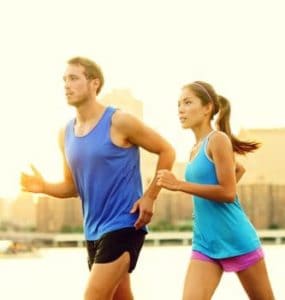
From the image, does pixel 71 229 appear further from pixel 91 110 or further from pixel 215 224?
pixel 215 224

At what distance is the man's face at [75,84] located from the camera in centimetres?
511

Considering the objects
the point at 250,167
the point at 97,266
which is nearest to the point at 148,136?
the point at 97,266

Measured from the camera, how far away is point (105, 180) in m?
5.03

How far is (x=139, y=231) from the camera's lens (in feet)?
16.7

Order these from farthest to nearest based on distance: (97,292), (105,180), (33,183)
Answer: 1. (33,183)
2. (105,180)
3. (97,292)

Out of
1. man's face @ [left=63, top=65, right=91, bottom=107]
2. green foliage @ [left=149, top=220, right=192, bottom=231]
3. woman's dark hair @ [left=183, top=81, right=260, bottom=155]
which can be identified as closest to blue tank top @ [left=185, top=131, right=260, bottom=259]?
woman's dark hair @ [left=183, top=81, right=260, bottom=155]

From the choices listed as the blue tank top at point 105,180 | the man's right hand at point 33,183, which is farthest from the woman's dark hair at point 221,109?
the man's right hand at point 33,183

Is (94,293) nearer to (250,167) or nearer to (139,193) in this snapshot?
(139,193)

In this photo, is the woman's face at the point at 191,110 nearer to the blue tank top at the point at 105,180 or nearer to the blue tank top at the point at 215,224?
the blue tank top at the point at 215,224

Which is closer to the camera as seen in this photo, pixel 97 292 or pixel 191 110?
pixel 97 292

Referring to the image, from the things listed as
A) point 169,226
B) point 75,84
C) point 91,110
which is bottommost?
point 169,226

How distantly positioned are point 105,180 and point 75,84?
49cm

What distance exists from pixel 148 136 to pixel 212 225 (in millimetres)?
533

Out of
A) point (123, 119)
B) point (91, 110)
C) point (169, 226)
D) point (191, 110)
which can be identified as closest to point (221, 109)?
point (191, 110)
